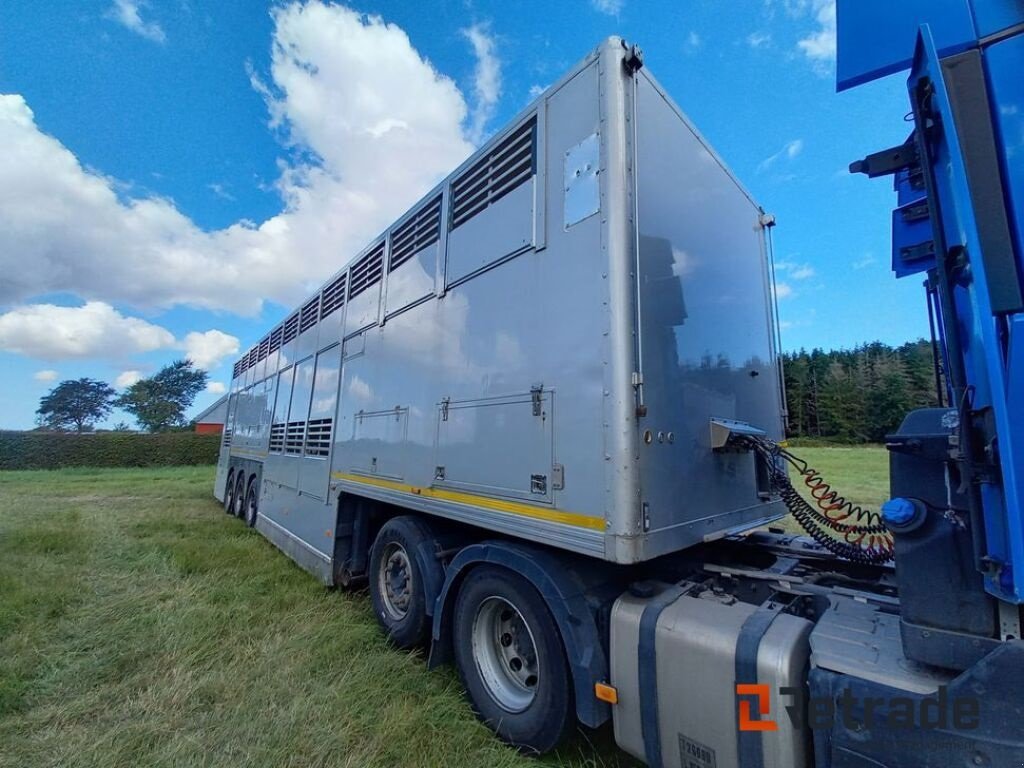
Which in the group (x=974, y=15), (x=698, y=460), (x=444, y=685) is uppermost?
(x=974, y=15)

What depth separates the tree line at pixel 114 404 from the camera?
55094 mm

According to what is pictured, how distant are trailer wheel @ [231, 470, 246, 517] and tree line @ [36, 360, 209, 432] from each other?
184 feet

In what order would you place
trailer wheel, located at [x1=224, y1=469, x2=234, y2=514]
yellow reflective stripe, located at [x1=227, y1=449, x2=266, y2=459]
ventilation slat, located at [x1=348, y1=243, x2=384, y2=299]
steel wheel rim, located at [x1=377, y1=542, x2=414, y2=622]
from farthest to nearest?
trailer wheel, located at [x1=224, y1=469, x2=234, y2=514] < yellow reflective stripe, located at [x1=227, y1=449, x2=266, y2=459] < ventilation slat, located at [x1=348, y1=243, x2=384, y2=299] < steel wheel rim, located at [x1=377, y1=542, x2=414, y2=622]

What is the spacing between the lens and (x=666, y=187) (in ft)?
8.37

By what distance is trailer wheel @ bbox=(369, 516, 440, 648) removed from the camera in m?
3.43

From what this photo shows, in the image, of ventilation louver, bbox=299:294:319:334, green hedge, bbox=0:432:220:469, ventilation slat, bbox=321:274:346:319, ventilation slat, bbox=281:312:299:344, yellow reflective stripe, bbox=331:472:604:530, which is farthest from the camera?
green hedge, bbox=0:432:220:469

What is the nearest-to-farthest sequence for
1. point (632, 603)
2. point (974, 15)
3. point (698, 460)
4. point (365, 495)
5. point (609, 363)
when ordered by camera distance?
point (974, 15)
point (609, 363)
point (632, 603)
point (698, 460)
point (365, 495)

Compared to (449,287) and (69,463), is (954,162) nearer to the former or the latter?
(449,287)

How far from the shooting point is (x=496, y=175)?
3.11 meters

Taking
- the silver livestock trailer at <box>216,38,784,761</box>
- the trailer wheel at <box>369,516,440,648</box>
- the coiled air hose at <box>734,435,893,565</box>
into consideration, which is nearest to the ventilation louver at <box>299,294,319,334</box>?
the silver livestock trailer at <box>216,38,784,761</box>

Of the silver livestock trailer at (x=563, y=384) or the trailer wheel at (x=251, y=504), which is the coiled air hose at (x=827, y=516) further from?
the trailer wheel at (x=251, y=504)

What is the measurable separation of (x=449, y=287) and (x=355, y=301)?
220 cm

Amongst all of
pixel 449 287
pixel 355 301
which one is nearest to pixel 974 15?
pixel 449 287

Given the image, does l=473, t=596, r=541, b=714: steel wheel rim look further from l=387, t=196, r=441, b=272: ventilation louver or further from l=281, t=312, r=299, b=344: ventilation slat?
l=281, t=312, r=299, b=344: ventilation slat
